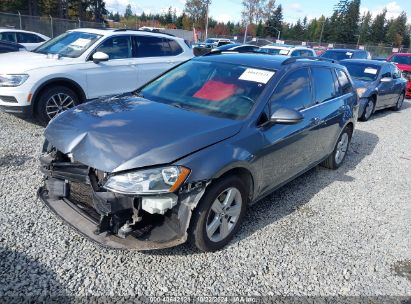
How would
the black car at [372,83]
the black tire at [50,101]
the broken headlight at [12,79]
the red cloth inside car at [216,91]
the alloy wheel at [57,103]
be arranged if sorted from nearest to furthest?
the red cloth inside car at [216,91] → the broken headlight at [12,79] → the black tire at [50,101] → the alloy wheel at [57,103] → the black car at [372,83]

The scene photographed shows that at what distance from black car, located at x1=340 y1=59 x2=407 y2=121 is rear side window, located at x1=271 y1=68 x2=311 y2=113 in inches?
231

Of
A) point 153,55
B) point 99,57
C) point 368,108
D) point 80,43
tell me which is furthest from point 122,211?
point 368,108

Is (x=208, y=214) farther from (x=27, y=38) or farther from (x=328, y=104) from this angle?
(x=27, y=38)

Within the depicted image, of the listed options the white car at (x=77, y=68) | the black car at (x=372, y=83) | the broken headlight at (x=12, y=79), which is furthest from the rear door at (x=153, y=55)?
the black car at (x=372, y=83)

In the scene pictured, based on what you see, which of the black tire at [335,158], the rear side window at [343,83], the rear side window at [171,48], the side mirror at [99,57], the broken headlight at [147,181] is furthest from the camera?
the rear side window at [171,48]

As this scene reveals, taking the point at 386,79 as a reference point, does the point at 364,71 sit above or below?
above

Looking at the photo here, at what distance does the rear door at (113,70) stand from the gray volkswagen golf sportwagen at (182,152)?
285 centimetres

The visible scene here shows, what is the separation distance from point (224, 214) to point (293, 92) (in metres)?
1.71

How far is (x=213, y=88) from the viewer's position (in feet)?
12.6

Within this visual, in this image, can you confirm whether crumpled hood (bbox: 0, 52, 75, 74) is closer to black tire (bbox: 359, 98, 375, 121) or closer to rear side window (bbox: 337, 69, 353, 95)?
rear side window (bbox: 337, 69, 353, 95)

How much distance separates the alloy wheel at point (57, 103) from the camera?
20.6 ft

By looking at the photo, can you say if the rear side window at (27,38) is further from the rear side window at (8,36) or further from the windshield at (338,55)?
the windshield at (338,55)

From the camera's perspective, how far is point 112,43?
23.2 feet

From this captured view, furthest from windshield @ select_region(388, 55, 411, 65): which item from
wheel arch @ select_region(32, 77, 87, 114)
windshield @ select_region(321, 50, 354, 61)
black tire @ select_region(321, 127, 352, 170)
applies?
wheel arch @ select_region(32, 77, 87, 114)
